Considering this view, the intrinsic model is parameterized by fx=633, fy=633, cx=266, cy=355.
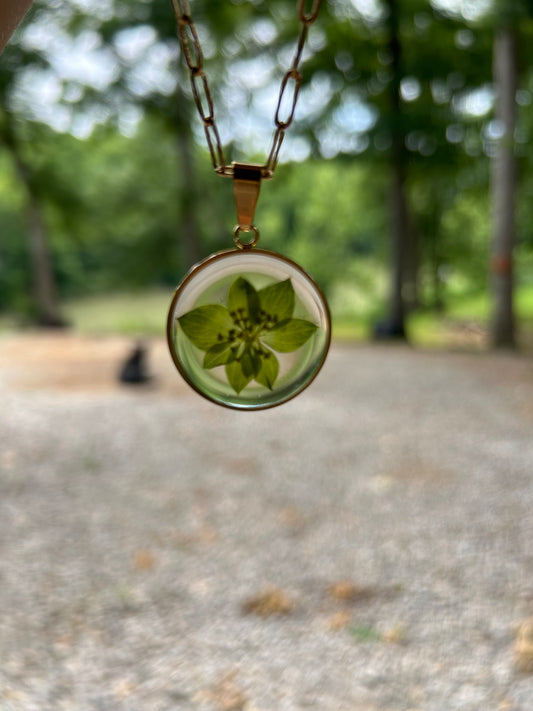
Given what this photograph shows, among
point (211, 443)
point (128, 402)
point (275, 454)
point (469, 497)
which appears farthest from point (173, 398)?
point (469, 497)

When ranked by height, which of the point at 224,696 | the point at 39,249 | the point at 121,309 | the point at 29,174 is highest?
the point at 29,174

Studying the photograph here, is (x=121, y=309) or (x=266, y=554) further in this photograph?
Result: (x=121, y=309)

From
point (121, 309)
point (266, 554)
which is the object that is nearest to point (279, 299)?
point (266, 554)

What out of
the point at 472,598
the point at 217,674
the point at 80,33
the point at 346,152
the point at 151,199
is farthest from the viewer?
the point at 151,199

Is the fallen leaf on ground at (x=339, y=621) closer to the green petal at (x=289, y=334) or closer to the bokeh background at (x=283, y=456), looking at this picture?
the bokeh background at (x=283, y=456)

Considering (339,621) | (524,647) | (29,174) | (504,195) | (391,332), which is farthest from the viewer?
(29,174)

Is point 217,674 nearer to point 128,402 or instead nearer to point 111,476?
point 111,476

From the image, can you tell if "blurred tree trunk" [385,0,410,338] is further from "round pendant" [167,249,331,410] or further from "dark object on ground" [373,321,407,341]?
"round pendant" [167,249,331,410]

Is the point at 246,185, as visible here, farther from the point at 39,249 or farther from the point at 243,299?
the point at 39,249
